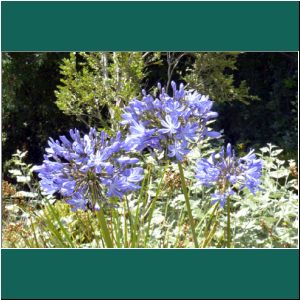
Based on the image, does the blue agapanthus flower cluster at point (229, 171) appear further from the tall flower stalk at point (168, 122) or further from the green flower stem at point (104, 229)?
the green flower stem at point (104, 229)

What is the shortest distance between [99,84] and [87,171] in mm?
1169

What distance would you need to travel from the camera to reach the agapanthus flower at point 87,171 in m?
2.47

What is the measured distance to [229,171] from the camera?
262 centimetres

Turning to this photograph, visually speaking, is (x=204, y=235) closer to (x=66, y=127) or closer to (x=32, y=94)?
(x=66, y=127)

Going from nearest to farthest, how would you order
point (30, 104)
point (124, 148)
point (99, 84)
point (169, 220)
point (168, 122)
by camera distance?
point (168, 122) < point (124, 148) < point (169, 220) < point (99, 84) < point (30, 104)

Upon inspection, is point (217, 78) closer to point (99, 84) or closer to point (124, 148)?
point (99, 84)

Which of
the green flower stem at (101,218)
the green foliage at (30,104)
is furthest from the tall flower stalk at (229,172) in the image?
the green foliage at (30,104)

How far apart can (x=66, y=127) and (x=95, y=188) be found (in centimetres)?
108

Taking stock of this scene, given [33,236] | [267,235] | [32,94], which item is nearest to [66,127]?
[32,94]

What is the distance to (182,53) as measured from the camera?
3.43 metres

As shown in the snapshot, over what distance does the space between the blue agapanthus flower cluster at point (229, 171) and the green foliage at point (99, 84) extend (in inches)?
35.5

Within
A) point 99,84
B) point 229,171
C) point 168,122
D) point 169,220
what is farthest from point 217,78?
point 168,122

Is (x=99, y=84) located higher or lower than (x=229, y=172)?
higher

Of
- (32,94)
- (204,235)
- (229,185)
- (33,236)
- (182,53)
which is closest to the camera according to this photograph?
(229,185)
